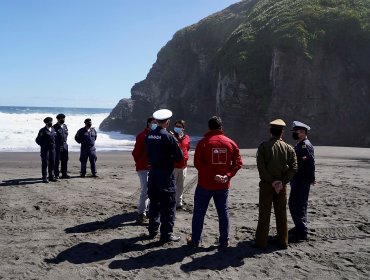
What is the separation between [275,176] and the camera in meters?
5.75

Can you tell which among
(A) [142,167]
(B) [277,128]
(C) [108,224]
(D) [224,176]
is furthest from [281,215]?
(C) [108,224]

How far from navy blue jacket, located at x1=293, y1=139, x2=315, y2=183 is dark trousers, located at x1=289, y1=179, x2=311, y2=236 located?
9 cm

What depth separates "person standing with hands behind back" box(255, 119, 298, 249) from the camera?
5730 mm

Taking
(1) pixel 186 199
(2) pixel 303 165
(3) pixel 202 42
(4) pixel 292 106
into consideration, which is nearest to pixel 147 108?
(3) pixel 202 42

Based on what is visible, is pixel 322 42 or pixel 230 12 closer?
pixel 322 42

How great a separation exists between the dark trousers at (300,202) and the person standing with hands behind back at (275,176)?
0.51 m

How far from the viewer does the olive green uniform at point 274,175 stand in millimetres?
5734

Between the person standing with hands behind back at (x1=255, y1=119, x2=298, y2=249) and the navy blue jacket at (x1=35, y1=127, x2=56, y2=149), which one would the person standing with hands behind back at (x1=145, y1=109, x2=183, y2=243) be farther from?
the navy blue jacket at (x1=35, y1=127, x2=56, y2=149)

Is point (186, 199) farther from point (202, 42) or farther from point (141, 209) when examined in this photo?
point (202, 42)

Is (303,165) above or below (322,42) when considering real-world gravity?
below

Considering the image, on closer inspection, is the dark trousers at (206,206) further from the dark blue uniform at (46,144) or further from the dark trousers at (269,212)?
the dark blue uniform at (46,144)

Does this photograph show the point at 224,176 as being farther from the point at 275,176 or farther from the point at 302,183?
the point at 302,183

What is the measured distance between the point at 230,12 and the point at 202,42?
7.35 meters

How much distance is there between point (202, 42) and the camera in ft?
144
